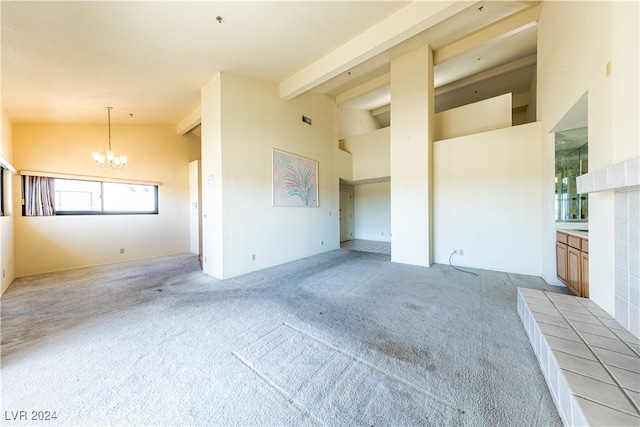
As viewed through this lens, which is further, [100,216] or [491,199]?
[100,216]

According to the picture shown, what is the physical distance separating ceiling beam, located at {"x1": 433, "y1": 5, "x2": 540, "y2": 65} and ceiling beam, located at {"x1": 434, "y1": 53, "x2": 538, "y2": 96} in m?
1.79

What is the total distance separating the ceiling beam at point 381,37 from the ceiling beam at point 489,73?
425 centimetres

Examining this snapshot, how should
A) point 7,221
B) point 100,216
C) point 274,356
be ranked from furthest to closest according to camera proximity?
point 100,216, point 7,221, point 274,356

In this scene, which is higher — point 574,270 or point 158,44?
point 158,44

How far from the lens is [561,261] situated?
296 centimetres

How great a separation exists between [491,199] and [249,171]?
4618mm

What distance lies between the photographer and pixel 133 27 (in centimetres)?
237

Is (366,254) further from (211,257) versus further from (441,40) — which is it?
(441,40)

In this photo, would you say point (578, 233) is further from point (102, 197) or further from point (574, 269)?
point (102, 197)

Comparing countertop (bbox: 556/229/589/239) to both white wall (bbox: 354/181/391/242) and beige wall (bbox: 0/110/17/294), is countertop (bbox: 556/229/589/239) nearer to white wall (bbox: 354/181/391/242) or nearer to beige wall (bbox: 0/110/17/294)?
white wall (bbox: 354/181/391/242)

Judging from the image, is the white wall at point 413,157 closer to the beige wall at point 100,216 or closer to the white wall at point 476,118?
the white wall at point 476,118

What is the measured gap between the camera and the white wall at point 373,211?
7.66 meters

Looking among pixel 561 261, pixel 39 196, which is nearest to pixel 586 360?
pixel 561 261

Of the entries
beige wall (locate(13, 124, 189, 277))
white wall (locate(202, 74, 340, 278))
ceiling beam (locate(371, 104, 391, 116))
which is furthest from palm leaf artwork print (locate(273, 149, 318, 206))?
ceiling beam (locate(371, 104, 391, 116))
